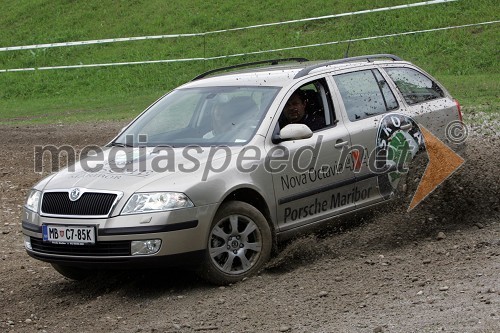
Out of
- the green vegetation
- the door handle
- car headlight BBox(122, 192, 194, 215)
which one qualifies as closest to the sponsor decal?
the door handle

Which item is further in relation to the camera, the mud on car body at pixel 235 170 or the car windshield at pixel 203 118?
the car windshield at pixel 203 118

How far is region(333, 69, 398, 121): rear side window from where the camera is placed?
28.1ft

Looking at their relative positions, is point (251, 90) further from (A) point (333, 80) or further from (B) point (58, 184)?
(B) point (58, 184)

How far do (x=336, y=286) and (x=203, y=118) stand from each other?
2.24 meters

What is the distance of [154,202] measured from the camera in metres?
6.83

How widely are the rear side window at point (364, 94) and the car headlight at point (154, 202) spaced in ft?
7.42

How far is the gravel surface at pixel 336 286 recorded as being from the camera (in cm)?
589

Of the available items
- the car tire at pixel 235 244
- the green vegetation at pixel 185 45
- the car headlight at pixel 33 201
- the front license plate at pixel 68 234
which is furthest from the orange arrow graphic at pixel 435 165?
the green vegetation at pixel 185 45

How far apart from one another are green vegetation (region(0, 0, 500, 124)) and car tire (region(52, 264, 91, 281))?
10075 millimetres

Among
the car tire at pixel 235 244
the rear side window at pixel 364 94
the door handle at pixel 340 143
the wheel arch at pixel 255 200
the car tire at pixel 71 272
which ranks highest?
the rear side window at pixel 364 94

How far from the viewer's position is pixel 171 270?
7543 millimetres

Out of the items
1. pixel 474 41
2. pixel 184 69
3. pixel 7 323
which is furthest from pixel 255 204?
pixel 184 69

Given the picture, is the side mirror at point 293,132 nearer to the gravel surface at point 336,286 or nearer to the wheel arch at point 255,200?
the wheel arch at point 255,200

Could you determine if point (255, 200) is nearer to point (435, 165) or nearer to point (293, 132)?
point (293, 132)
